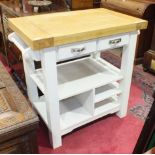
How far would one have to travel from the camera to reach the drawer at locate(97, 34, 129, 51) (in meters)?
1.28

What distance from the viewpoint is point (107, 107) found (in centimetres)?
162

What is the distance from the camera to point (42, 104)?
1615 mm

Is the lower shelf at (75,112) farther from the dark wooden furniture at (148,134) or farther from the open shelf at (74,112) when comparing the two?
the dark wooden furniture at (148,134)

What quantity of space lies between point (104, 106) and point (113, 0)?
127 centimetres

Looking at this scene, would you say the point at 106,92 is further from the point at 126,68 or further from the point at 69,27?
the point at 69,27

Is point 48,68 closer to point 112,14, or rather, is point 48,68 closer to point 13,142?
point 13,142

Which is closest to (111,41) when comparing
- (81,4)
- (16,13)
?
(16,13)

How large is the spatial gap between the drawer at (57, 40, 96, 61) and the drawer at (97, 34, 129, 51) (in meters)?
0.05

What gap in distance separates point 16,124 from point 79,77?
755 mm

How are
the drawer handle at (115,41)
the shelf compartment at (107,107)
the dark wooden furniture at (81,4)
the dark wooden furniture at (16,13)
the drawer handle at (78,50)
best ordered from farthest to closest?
the dark wooden furniture at (81,4)
the dark wooden furniture at (16,13)
the shelf compartment at (107,107)
the drawer handle at (115,41)
the drawer handle at (78,50)

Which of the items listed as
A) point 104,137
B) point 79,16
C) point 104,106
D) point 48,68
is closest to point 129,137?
point 104,137

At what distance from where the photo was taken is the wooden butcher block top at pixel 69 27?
3.57ft

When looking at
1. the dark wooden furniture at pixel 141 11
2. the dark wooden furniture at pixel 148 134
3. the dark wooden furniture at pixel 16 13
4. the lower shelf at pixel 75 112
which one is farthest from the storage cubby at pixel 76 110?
the dark wooden furniture at pixel 141 11

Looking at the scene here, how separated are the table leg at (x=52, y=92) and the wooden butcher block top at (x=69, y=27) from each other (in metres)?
0.08
